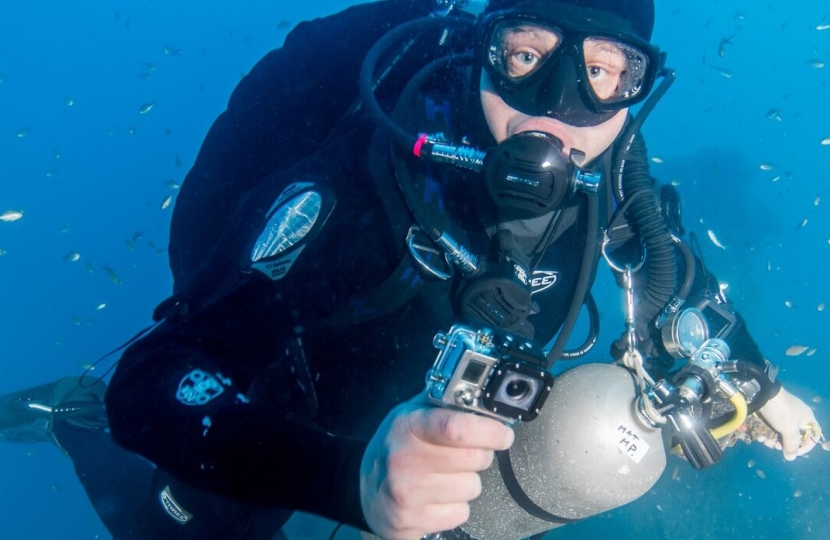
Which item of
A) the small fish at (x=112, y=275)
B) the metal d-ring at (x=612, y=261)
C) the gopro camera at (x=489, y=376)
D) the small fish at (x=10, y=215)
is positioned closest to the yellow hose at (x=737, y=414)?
the metal d-ring at (x=612, y=261)

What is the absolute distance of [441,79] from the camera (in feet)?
9.84

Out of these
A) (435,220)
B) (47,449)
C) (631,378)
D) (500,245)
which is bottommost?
(47,449)

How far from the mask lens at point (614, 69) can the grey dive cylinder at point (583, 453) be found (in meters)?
1.35

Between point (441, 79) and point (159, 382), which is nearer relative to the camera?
point (159, 382)

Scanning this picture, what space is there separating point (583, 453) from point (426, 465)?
3.90 ft

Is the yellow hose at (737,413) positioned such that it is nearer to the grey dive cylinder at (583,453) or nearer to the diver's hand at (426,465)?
the grey dive cylinder at (583,453)

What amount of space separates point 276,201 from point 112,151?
2922 inches

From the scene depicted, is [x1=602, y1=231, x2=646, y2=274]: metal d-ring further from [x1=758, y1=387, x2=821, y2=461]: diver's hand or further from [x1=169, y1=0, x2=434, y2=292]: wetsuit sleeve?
[x1=169, y1=0, x2=434, y2=292]: wetsuit sleeve

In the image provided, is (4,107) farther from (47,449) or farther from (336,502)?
(336,502)

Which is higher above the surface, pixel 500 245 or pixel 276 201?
pixel 276 201

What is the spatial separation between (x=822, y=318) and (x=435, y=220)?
38401 millimetres

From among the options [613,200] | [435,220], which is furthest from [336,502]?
[613,200]

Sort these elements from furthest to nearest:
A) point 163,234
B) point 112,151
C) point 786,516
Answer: point 112,151
point 163,234
point 786,516

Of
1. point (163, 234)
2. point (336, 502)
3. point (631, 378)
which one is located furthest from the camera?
point (163, 234)
